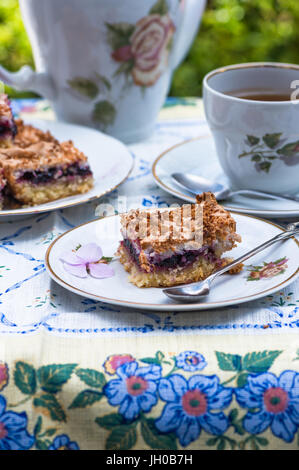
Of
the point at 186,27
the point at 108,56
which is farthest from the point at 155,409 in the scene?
the point at 186,27

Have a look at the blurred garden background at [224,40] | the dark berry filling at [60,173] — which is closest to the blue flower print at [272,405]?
the dark berry filling at [60,173]

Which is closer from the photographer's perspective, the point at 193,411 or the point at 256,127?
the point at 193,411

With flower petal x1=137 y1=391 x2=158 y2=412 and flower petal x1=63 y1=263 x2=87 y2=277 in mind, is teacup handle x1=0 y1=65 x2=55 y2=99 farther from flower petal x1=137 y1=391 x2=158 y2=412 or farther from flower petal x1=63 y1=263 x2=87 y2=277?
flower petal x1=137 y1=391 x2=158 y2=412

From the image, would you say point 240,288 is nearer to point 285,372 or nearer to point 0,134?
point 285,372

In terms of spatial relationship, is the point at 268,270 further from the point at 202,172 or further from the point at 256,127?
the point at 202,172

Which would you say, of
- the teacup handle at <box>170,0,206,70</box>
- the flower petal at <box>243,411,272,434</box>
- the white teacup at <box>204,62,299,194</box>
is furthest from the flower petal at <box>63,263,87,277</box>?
the teacup handle at <box>170,0,206,70</box>

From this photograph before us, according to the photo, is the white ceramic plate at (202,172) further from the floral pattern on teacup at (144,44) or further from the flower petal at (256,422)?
the flower petal at (256,422)
